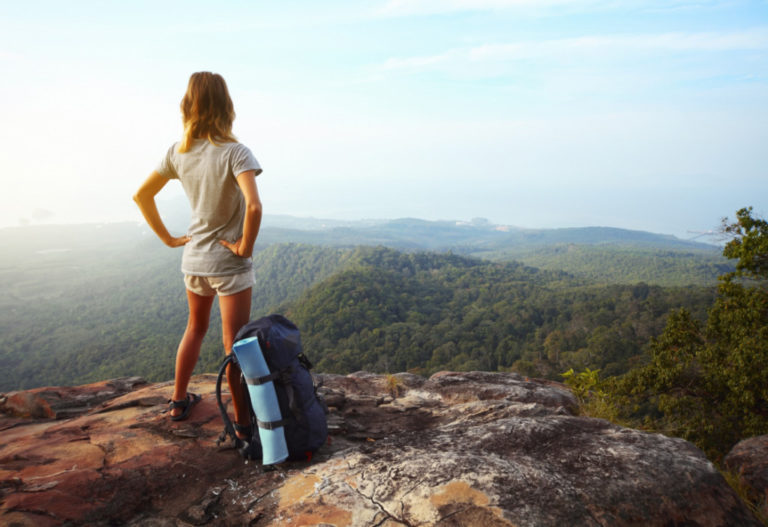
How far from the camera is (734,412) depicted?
9.54 metres

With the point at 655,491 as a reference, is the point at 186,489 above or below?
below

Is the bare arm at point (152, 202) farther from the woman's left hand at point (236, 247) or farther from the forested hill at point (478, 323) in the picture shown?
the forested hill at point (478, 323)

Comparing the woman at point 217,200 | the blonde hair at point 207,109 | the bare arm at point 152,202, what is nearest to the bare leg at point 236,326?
the woman at point 217,200

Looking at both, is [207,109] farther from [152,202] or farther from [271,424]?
[271,424]

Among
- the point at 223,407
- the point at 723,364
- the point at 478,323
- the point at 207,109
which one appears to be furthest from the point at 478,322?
the point at 207,109

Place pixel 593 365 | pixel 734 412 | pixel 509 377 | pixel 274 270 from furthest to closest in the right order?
pixel 274 270 < pixel 593 365 < pixel 734 412 < pixel 509 377

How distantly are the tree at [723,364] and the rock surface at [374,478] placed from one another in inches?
265

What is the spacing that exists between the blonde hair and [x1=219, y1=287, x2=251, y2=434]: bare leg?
112 centimetres

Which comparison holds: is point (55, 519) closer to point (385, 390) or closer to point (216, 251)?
point (216, 251)

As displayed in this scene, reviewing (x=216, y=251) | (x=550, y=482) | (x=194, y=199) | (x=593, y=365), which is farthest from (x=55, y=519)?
(x=593, y=365)

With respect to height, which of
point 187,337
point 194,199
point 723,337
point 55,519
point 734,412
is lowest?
point 734,412

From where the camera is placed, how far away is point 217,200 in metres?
2.77

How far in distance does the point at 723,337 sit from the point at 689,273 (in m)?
107

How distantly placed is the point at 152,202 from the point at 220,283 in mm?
1038
